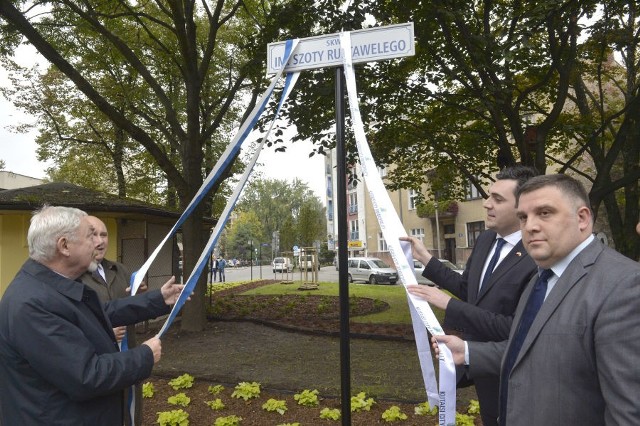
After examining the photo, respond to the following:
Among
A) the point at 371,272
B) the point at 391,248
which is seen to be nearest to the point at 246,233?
the point at 371,272

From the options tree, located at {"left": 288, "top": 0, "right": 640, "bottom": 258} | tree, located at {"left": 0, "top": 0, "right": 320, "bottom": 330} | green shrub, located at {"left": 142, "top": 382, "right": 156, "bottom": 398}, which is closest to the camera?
green shrub, located at {"left": 142, "top": 382, "right": 156, "bottom": 398}

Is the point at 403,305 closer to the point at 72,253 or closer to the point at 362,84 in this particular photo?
the point at 362,84

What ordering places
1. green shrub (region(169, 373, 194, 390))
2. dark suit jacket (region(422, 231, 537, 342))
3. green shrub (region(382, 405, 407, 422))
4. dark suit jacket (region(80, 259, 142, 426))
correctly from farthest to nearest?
green shrub (region(169, 373, 194, 390))
green shrub (region(382, 405, 407, 422))
dark suit jacket (region(80, 259, 142, 426))
dark suit jacket (region(422, 231, 537, 342))

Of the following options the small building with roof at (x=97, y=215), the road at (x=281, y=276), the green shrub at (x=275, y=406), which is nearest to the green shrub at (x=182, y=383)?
the green shrub at (x=275, y=406)

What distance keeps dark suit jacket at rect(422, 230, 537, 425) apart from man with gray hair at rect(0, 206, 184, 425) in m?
1.71

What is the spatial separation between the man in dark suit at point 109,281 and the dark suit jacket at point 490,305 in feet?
7.86

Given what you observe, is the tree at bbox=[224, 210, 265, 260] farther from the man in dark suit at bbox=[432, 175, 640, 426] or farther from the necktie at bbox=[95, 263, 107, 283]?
the man in dark suit at bbox=[432, 175, 640, 426]

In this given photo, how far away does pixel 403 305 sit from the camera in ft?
53.9

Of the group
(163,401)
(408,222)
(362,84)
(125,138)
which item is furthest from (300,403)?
(408,222)

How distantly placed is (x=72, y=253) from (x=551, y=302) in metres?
2.29

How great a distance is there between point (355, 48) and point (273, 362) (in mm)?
6454

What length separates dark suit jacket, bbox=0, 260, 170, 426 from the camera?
2.22 meters

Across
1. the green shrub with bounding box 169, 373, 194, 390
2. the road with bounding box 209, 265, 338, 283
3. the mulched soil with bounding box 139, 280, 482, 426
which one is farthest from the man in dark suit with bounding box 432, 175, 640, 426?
the road with bounding box 209, 265, 338, 283

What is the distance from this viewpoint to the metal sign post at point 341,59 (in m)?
2.89
